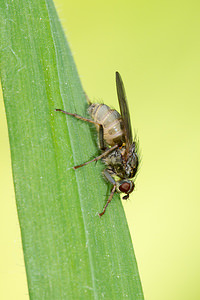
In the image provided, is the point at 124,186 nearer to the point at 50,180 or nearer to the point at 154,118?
the point at 50,180

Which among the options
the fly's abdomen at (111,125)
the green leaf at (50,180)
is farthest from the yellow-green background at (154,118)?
the green leaf at (50,180)

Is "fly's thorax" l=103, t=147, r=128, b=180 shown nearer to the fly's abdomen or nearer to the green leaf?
the fly's abdomen

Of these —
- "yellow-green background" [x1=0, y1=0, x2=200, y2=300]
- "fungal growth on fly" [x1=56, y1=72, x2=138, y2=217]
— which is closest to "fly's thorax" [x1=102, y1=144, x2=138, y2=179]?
"fungal growth on fly" [x1=56, y1=72, x2=138, y2=217]

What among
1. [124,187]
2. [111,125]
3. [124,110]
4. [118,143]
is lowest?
[124,187]

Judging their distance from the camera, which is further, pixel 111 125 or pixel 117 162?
pixel 111 125

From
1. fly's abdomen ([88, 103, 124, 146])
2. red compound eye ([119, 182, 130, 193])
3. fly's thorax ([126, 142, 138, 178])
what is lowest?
red compound eye ([119, 182, 130, 193])

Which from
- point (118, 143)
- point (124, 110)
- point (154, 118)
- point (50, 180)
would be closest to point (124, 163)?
point (118, 143)

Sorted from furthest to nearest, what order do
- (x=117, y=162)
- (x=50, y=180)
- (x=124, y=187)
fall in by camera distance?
(x=117, y=162)
(x=124, y=187)
(x=50, y=180)
